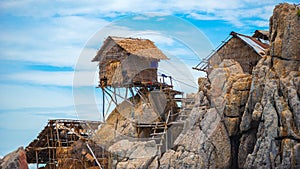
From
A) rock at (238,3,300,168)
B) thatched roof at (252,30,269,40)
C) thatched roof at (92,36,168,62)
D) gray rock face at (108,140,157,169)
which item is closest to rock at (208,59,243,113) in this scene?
rock at (238,3,300,168)

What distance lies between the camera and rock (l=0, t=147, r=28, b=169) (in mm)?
36969

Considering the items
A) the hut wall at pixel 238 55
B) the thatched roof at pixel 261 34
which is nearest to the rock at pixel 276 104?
the hut wall at pixel 238 55

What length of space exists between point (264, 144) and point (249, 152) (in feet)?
6.65

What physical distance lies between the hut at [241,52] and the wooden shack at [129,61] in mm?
4550

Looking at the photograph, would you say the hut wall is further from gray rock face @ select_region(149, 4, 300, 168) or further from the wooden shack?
the wooden shack

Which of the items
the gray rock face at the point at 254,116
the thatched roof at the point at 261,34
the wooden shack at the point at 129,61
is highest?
the thatched roof at the point at 261,34

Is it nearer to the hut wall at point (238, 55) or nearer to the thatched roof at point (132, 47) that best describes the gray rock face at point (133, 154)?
the thatched roof at point (132, 47)

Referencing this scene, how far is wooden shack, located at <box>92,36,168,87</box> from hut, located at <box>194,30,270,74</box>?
455cm

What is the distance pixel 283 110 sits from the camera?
115 ft

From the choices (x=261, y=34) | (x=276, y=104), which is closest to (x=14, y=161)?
(x=276, y=104)

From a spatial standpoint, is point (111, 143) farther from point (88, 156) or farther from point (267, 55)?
point (267, 55)

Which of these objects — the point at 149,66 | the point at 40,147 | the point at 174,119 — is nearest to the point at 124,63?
the point at 149,66

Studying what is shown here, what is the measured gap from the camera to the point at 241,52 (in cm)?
4531

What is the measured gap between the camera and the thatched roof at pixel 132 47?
161 ft
